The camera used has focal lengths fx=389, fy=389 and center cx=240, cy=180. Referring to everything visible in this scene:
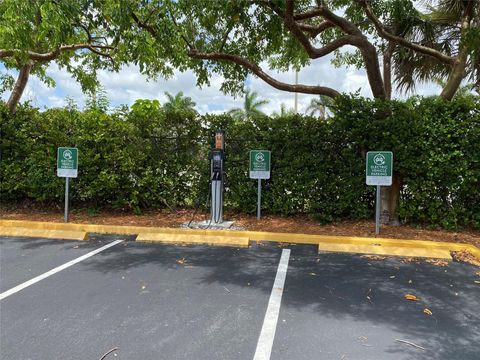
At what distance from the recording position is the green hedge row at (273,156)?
714 centimetres

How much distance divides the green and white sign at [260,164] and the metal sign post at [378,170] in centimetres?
193

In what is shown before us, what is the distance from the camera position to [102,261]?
5.67 m

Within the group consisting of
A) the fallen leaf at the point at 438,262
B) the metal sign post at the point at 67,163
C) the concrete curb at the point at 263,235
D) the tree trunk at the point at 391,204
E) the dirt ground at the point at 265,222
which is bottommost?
the fallen leaf at the point at 438,262

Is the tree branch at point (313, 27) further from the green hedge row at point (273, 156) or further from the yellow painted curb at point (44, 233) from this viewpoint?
the yellow painted curb at point (44, 233)

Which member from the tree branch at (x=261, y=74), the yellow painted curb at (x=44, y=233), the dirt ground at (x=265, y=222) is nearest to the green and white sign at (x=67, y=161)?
the dirt ground at (x=265, y=222)

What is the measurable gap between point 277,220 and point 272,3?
13.7 feet

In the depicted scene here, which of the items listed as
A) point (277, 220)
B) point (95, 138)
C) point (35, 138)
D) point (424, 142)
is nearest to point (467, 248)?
point (424, 142)

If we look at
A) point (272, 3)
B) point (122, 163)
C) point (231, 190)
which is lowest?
point (231, 190)

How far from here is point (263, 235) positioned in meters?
6.96

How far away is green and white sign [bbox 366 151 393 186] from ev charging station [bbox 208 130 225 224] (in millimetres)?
2725

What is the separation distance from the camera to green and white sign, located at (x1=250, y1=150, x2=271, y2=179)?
7.81 metres

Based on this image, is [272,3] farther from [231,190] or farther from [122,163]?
[122,163]

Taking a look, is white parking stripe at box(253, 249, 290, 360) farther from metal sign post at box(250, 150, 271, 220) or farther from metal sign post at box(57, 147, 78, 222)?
metal sign post at box(57, 147, 78, 222)

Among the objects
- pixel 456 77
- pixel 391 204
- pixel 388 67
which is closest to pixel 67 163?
pixel 391 204
